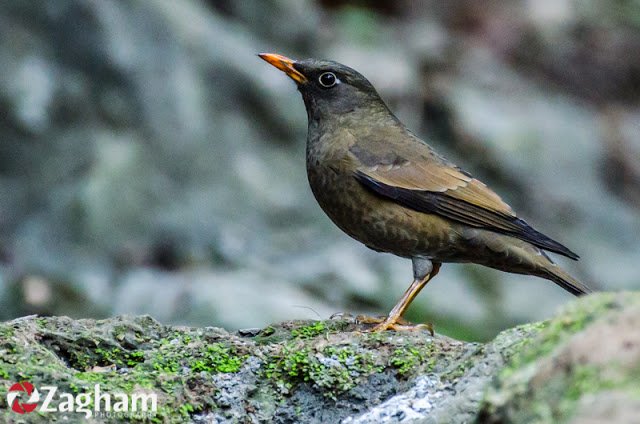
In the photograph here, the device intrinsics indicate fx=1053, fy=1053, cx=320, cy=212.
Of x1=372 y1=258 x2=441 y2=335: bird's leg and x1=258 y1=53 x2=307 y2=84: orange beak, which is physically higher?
x1=258 y1=53 x2=307 y2=84: orange beak

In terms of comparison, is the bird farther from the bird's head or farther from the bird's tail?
the bird's head

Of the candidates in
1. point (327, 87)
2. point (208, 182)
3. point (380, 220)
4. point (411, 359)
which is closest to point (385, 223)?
point (380, 220)

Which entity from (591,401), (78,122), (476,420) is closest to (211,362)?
(476,420)

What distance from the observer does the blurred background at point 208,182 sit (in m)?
9.07

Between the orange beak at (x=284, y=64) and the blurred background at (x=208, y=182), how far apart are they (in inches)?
82.7

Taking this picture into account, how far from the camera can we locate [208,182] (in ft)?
32.4

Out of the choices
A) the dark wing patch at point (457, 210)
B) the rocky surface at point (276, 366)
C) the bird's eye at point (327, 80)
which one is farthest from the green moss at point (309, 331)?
the bird's eye at point (327, 80)

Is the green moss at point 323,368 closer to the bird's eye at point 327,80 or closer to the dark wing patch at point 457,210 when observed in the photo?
the dark wing patch at point 457,210

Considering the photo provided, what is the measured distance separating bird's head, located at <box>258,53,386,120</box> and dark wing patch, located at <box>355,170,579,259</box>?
2.57 feet

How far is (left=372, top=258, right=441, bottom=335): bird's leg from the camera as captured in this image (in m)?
5.70

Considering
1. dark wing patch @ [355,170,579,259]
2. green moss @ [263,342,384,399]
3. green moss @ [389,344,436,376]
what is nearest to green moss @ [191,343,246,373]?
green moss @ [263,342,384,399]

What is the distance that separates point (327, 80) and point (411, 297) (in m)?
1.72

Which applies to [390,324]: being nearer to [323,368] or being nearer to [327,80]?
[323,368]

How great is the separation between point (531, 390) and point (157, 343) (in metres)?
2.34
